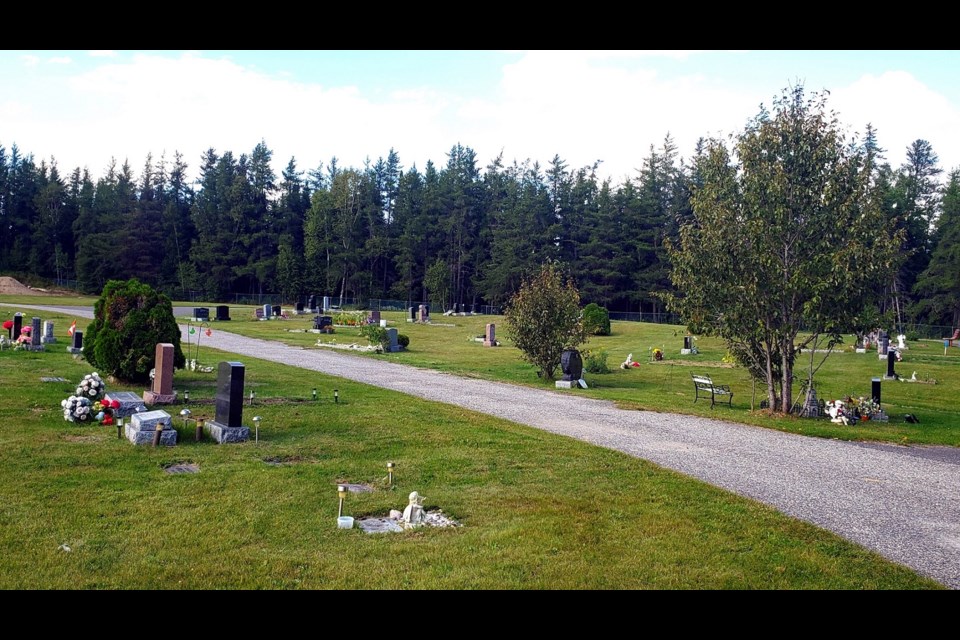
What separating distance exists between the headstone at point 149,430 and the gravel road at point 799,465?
19.9 feet

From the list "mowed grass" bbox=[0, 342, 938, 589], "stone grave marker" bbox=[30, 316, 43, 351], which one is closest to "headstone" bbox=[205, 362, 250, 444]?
"mowed grass" bbox=[0, 342, 938, 589]

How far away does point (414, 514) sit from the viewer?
6.98 m

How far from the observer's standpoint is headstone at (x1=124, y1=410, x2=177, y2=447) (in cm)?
1007

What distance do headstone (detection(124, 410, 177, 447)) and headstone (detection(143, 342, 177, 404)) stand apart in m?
3.15

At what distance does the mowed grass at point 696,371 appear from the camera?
14695mm

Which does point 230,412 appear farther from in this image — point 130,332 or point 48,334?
point 48,334

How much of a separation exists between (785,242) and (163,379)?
1277 centimetres

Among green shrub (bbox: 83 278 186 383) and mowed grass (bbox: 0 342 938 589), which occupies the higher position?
green shrub (bbox: 83 278 186 383)

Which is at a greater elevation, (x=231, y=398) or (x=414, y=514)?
(x=231, y=398)

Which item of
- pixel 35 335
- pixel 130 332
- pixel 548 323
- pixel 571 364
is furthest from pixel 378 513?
pixel 35 335

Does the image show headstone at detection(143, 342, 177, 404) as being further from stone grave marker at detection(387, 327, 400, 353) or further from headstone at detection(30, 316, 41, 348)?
stone grave marker at detection(387, 327, 400, 353)

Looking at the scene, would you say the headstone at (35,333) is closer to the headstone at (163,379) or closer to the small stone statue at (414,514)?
the headstone at (163,379)

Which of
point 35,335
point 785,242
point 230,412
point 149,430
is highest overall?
point 785,242
